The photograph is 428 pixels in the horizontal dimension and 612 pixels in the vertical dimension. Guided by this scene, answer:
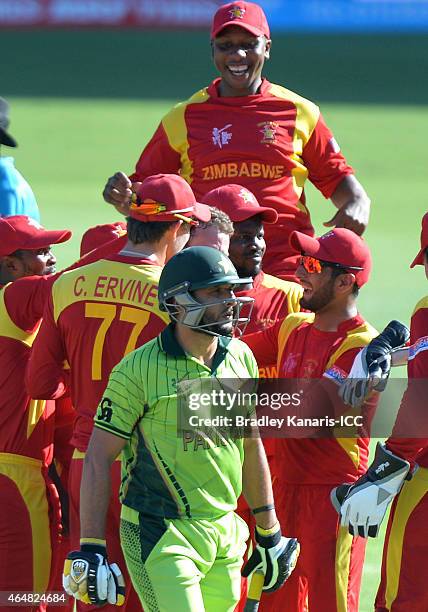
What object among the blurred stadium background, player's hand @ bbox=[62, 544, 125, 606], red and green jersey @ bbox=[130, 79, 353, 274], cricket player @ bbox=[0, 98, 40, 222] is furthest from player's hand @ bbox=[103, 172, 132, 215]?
the blurred stadium background

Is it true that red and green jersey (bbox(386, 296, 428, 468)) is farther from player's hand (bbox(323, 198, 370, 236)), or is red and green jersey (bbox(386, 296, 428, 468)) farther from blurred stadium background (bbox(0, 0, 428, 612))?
blurred stadium background (bbox(0, 0, 428, 612))

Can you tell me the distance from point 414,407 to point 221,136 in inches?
94.4

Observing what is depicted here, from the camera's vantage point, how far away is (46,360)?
18.4 ft

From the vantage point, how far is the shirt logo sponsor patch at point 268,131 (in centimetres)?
721

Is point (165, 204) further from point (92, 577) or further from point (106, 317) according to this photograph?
point (92, 577)

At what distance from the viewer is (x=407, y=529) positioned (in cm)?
549

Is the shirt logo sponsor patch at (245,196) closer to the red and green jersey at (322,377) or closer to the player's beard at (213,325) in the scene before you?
the red and green jersey at (322,377)

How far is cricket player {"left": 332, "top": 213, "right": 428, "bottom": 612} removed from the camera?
5.35 m

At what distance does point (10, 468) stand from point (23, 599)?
0.57 metres

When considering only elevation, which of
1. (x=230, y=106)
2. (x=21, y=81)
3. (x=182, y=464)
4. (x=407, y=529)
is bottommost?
(x=407, y=529)

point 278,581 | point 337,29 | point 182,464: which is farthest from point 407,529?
point 337,29

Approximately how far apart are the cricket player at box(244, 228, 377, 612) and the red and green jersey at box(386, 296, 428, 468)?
0.36 meters

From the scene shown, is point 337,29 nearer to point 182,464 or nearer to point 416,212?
point 416,212

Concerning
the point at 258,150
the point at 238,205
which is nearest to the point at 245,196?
the point at 238,205
